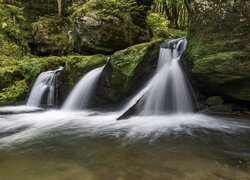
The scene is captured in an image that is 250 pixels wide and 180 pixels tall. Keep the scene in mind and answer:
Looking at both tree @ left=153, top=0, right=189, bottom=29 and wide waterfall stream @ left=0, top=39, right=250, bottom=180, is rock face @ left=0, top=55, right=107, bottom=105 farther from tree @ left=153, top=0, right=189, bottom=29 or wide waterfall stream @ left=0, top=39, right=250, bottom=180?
tree @ left=153, top=0, right=189, bottom=29

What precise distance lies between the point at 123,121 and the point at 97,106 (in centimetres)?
235

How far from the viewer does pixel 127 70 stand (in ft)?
26.8

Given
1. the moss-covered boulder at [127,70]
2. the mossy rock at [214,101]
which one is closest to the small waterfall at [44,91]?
the moss-covered boulder at [127,70]

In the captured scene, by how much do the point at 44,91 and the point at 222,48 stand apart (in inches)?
257

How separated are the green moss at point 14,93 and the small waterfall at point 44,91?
59cm

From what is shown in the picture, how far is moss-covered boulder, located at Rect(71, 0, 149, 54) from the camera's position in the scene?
1216 cm

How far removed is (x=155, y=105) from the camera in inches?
289

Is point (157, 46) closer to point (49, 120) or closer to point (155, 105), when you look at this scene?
point (155, 105)

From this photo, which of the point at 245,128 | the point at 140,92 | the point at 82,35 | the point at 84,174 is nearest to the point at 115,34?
the point at 82,35

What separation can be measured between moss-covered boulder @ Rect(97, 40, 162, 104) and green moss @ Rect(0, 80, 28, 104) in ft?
13.0

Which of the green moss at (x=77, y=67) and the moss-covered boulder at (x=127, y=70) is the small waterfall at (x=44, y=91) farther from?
the moss-covered boulder at (x=127, y=70)

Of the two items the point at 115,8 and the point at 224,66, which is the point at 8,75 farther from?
the point at 224,66

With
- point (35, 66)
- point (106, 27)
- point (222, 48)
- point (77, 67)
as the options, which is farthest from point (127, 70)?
point (35, 66)

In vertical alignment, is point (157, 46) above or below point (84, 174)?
above
